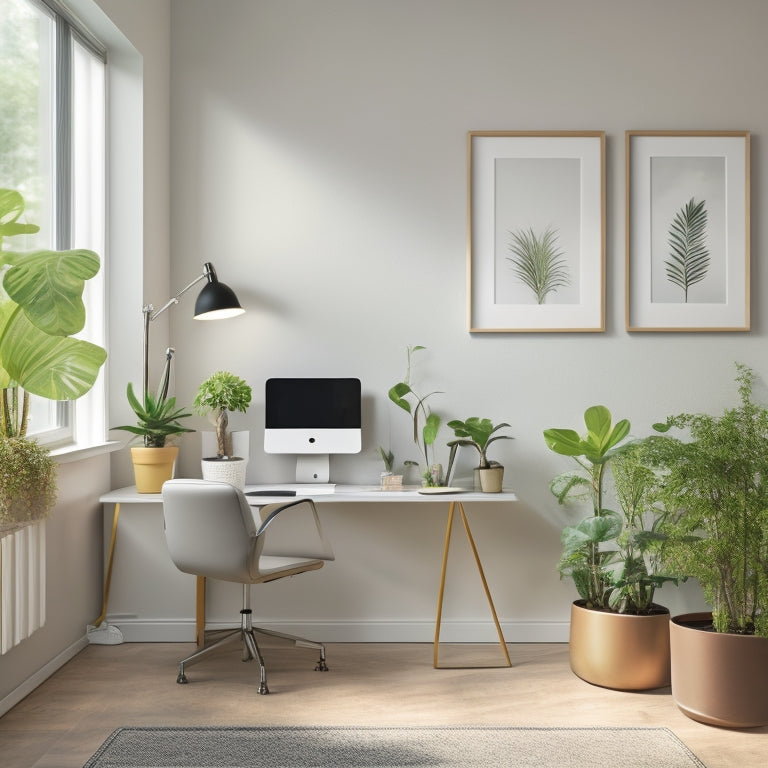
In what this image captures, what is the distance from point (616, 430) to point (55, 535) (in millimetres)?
2283

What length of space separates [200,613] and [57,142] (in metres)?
2.12

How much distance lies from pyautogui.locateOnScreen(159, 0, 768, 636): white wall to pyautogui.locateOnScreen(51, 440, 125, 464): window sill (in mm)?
428

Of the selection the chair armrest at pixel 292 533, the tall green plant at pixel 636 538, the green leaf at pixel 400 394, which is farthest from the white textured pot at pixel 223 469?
the tall green plant at pixel 636 538

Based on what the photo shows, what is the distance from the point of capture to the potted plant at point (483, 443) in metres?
3.47

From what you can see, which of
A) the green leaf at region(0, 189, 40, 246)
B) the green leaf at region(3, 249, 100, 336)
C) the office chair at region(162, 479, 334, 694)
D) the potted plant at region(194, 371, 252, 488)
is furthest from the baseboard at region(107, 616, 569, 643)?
the green leaf at region(0, 189, 40, 246)

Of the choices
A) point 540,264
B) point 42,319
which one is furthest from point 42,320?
point 540,264

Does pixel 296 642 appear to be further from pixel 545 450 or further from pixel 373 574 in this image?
pixel 545 450

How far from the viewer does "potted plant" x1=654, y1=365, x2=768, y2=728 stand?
263 centimetres

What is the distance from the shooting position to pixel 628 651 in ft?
10.1

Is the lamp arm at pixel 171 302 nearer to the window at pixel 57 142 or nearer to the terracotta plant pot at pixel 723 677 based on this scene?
the window at pixel 57 142

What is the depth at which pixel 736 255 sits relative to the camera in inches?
148

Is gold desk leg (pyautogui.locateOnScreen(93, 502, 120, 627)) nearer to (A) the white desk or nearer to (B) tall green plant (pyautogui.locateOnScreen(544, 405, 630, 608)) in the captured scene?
(A) the white desk

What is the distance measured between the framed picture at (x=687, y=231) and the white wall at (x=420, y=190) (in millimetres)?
66

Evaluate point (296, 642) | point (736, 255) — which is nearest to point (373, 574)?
point (296, 642)
